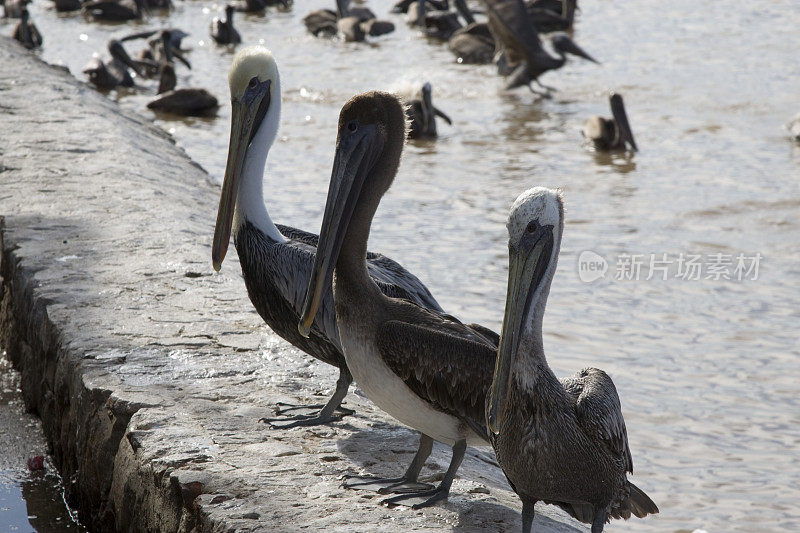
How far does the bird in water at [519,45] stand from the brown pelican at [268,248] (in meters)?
8.66

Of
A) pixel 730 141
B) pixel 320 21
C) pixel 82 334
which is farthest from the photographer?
pixel 320 21

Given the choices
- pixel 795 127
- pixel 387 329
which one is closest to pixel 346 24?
pixel 795 127

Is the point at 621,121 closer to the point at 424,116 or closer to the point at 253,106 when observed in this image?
the point at 424,116

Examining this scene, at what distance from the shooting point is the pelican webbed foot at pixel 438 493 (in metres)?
2.98

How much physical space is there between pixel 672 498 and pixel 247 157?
2240 millimetres

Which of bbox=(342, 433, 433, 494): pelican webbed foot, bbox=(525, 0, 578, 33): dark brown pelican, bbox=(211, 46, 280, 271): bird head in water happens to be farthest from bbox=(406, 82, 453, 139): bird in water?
bbox=(342, 433, 433, 494): pelican webbed foot

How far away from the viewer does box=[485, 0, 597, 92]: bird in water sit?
489 inches

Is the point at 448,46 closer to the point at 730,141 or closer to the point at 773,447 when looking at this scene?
the point at 730,141

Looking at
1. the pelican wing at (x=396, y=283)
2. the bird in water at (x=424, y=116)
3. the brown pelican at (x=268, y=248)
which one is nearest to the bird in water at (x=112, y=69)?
the bird in water at (x=424, y=116)

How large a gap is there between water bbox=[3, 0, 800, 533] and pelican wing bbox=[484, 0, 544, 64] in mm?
588

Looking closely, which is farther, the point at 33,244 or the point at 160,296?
the point at 33,244

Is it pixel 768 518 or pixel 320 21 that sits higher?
pixel 768 518

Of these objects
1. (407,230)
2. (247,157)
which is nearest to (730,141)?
(407,230)

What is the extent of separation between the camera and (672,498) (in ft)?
13.8
